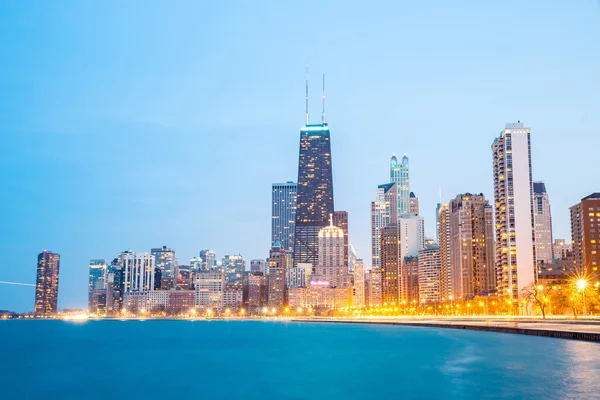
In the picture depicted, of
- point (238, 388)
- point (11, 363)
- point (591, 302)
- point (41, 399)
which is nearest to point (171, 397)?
point (238, 388)

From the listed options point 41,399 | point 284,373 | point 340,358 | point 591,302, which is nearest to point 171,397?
point 41,399

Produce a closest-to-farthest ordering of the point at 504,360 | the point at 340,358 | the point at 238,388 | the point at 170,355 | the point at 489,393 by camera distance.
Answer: the point at 489,393 < the point at 238,388 < the point at 504,360 < the point at 340,358 < the point at 170,355

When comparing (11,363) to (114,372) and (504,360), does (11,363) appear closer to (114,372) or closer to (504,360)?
(114,372)

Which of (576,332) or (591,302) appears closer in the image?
(576,332)

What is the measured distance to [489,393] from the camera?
186 feet

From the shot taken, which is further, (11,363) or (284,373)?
(11,363)

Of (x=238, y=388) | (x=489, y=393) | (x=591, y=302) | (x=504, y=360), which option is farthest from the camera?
(x=591, y=302)

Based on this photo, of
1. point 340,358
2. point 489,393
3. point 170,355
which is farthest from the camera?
point 170,355

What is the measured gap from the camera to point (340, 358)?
309ft

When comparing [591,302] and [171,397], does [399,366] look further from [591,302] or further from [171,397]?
[591,302]

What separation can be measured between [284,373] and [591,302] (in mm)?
108777

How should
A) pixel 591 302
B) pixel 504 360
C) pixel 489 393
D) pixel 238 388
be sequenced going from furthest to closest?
pixel 591 302
pixel 504 360
pixel 238 388
pixel 489 393

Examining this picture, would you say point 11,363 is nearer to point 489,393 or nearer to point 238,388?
point 238,388

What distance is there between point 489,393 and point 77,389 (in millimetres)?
40037
